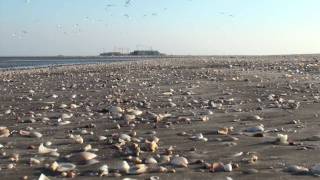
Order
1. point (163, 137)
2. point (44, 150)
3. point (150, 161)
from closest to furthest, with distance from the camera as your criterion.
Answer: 1. point (150, 161)
2. point (44, 150)
3. point (163, 137)

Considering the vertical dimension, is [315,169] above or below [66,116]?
above

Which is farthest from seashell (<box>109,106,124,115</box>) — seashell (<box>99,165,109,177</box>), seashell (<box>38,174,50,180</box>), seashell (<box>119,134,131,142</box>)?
seashell (<box>38,174,50,180</box>)

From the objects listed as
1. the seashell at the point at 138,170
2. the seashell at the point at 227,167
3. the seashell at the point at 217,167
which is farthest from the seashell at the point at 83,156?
the seashell at the point at 227,167

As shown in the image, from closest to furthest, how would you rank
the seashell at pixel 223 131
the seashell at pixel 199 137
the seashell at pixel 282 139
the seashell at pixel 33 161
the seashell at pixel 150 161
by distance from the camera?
the seashell at pixel 150 161 < the seashell at pixel 33 161 < the seashell at pixel 282 139 < the seashell at pixel 199 137 < the seashell at pixel 223 131

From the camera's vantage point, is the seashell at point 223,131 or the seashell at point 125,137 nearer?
the seashell at point 125,137

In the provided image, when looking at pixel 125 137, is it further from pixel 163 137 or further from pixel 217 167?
pixel 217 167

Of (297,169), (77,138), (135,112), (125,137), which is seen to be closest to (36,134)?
(77,138)

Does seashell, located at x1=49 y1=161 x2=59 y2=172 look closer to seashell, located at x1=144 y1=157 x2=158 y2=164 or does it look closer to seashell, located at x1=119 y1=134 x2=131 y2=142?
seashell, located at x1=144 y1=157 x2=158 y2=164

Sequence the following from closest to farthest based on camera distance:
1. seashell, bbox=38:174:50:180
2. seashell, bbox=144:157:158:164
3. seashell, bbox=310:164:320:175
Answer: seashell, bbox=38:174:50:180 < seashell, bbox=310:164:320:175 < seashell, bbox=144:157:158:164

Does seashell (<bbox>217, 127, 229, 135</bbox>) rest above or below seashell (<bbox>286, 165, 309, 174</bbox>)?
below

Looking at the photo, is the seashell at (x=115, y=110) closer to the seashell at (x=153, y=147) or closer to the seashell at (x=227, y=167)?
the seashell at (x=153, y=147)

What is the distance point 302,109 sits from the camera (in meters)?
11.2

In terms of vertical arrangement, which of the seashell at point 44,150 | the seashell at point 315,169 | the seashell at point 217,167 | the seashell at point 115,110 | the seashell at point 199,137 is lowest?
the seashell at point 115,110

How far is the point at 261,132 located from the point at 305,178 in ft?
8.66
